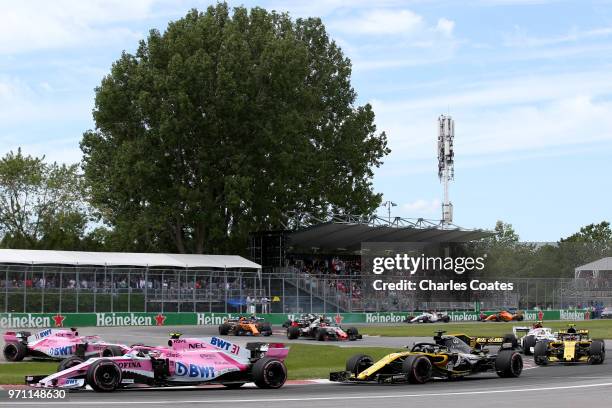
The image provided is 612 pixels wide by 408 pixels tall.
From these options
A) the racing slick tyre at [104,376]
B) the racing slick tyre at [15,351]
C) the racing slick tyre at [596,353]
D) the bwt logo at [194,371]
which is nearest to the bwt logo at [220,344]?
the bwt logo at [194,371]

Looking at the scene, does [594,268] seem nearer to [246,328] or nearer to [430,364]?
[246,328]

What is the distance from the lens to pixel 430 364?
1025 inches

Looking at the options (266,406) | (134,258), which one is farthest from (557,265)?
(266,406)

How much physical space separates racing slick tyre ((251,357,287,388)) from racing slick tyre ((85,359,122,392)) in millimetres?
3360

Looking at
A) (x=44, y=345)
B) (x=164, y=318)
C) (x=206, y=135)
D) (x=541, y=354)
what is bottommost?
(x=541, y=354)

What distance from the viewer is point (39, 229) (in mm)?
106375

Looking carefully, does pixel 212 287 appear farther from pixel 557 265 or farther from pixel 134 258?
pixel 557 265

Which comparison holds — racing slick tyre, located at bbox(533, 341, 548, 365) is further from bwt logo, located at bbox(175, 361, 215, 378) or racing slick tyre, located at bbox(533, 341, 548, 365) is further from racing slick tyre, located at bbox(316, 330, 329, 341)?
racing slick tyre, located at bbox(316, 330, 329, 341)

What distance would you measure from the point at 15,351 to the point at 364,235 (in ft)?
169

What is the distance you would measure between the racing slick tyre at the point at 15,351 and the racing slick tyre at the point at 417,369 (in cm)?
1430

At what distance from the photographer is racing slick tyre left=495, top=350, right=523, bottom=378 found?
28.1 metres

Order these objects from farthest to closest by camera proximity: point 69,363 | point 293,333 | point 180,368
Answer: point 293,333 < point 69,363 < point 180,368

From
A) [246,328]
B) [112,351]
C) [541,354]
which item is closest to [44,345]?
[112,351]

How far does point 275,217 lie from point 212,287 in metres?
13.9
